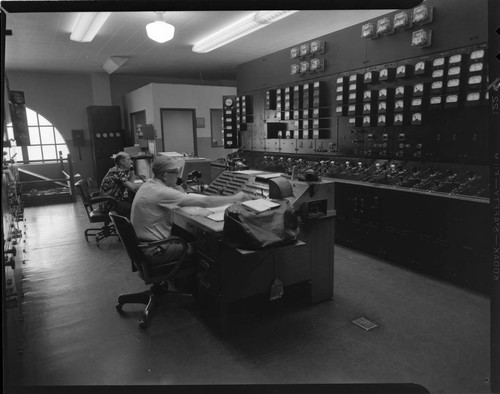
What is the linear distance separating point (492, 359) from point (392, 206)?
2188 mm

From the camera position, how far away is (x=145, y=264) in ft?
8.93

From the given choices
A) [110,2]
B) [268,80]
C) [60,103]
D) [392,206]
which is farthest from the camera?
[60,103]

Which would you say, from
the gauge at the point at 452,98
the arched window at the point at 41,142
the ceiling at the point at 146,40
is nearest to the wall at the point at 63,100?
the arched window at the point at 41,142

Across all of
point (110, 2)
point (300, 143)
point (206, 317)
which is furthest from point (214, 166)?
point (110, 2)

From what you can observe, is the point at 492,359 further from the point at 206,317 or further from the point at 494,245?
the point at 206,317

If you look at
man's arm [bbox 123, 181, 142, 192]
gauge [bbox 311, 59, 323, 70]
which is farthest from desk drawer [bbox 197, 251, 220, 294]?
gauge [bbox 311, 59, 323, 70]

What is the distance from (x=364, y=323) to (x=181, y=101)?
689cm

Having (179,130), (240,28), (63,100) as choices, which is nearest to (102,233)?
(240,28)

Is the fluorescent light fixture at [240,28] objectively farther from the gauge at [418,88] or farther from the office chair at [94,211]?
the office chair at [94,211]

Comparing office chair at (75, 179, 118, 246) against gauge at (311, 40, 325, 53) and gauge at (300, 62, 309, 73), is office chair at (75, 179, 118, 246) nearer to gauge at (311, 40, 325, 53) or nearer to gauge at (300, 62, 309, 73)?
gauge at (300, 62, 309, 73)

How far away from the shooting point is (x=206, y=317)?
9.60 ft

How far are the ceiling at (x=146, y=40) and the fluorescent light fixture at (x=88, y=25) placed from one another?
90 mm

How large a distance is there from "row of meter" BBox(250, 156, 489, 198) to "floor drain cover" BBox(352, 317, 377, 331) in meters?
1.14

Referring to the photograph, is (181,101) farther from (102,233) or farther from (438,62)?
(438,62)
